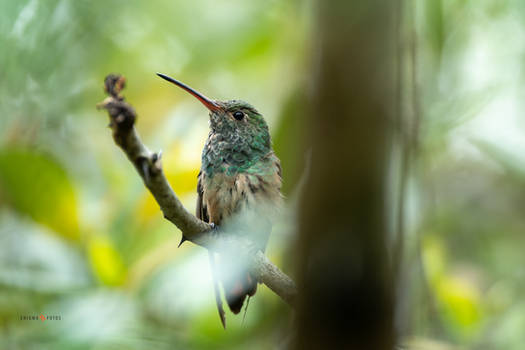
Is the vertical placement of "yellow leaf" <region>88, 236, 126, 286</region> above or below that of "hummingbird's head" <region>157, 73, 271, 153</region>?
below

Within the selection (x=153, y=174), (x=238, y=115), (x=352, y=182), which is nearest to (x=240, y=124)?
(x=238, y=115)

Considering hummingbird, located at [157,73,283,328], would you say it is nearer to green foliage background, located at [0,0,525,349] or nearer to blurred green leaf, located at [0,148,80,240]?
green foliage background, located at [0,0,525,349]

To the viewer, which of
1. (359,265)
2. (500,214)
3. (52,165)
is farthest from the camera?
(500,214)

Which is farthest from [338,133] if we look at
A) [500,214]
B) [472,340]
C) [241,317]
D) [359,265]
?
[500,214]

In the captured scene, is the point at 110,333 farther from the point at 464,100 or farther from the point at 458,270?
the point at 458,270

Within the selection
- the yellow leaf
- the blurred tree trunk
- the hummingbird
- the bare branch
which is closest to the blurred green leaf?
the yellow leaf
